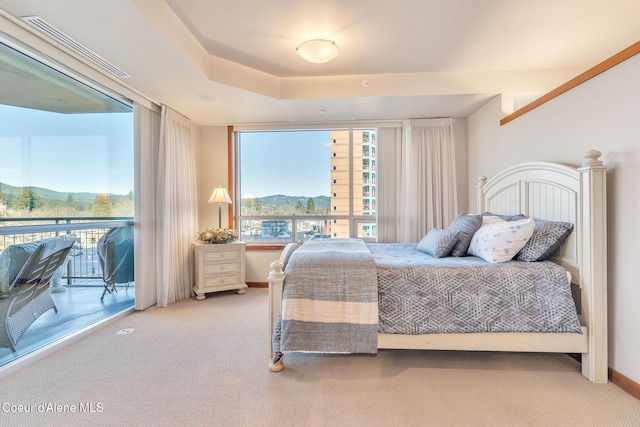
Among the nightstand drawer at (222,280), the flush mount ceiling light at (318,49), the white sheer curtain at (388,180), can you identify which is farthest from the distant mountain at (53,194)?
the white sheer curtain at (388,180)

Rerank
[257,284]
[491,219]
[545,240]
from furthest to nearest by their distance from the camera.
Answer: [257,284] < [491,219] < [545,240]

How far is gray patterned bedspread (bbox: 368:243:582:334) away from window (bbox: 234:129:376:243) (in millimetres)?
2191

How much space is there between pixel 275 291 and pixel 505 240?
1.70 meters

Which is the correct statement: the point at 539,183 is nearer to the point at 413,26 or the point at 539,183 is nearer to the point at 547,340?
the point at 547,340

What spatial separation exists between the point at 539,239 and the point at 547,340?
2.22ft

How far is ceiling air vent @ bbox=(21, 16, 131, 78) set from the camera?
1.75 metres

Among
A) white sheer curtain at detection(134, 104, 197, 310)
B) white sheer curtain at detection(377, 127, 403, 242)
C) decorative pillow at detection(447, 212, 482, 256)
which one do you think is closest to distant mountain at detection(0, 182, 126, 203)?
white sheer curtain at detection(134, 104, 197, 310)

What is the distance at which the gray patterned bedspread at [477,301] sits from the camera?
173cm

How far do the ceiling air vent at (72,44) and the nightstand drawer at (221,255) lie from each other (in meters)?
2.10

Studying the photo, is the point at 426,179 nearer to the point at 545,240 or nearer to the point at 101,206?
the point at 545,240

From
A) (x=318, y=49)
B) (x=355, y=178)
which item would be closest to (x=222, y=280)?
(x=355, y=178)

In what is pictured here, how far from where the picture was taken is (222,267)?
352cm

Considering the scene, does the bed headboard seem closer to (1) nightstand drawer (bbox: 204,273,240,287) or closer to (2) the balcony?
(1) nightstand drawer (bbox: 204,273,240,287)

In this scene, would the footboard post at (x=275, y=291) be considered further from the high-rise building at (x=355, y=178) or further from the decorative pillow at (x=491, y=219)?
the high-rise building at (x=355, y=178)
